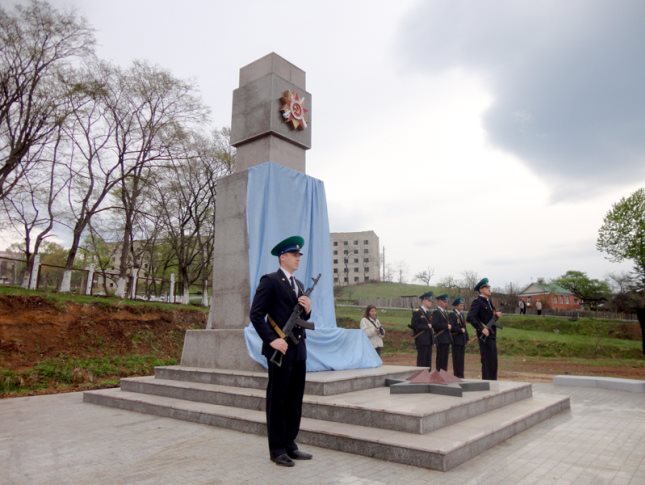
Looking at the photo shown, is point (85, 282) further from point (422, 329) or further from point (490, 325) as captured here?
point (490, 325)

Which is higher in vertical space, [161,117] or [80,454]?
[161,117]

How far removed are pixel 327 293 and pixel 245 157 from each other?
3268mm

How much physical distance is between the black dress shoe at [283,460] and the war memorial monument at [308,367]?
2.31ft

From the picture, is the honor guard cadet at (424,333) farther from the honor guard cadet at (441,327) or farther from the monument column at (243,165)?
the monument column at (243,165)

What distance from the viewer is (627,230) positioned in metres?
37.2

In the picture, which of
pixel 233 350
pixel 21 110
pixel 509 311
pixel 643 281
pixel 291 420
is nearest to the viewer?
pixel 291 420

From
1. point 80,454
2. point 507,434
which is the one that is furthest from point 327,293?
point 80,454

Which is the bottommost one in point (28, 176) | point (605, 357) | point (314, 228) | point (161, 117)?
point (605, 357)

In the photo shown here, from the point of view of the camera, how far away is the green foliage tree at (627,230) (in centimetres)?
3610

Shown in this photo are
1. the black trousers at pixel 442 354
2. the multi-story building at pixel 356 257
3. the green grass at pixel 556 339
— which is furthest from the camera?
the multi-story building at pixel 356 257

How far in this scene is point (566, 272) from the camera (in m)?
70.2

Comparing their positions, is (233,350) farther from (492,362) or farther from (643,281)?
(643,281)

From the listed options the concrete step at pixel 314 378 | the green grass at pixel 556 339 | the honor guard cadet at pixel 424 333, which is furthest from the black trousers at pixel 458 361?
the green grass at pixel 556 339

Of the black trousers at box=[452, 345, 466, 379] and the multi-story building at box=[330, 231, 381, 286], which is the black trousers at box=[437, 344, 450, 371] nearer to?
the black trousers at box=[452, 345, 466, 379]
